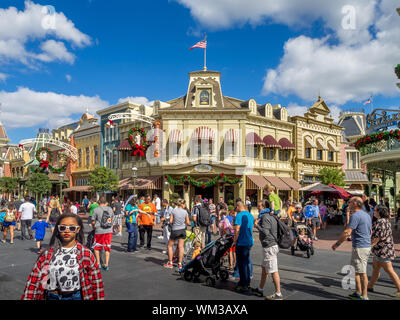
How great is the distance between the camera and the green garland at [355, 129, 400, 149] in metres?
12.8

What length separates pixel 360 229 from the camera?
5613 mm

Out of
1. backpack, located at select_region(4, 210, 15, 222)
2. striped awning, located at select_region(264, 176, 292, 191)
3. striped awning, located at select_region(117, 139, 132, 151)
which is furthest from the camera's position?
striped awning, located at select_region(117, 139, 132, 151)

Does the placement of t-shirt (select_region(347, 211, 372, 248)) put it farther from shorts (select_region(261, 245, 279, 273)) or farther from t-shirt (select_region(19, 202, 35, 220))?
t-shirt (select_region(19, 202, 35, 220))

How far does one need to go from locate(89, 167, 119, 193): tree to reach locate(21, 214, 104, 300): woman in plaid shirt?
23384 mm

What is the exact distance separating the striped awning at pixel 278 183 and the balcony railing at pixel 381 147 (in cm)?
1195

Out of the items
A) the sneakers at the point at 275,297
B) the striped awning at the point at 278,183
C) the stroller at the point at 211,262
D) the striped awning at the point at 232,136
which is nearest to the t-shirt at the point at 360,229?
the sneakers at the point at 275,297

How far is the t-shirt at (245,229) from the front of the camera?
21.2ft

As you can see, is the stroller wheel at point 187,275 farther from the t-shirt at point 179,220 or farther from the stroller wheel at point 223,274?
the t-shirt at point 179,220

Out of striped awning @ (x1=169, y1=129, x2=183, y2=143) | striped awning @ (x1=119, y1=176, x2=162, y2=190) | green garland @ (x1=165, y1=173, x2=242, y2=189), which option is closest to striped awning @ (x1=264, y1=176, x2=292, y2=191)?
green garland @ (x1=165, y1=173, x2=242, y2=189)

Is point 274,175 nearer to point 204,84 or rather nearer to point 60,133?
point 204,84

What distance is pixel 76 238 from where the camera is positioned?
3451 mm

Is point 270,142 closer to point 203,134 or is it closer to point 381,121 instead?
point 203,134
